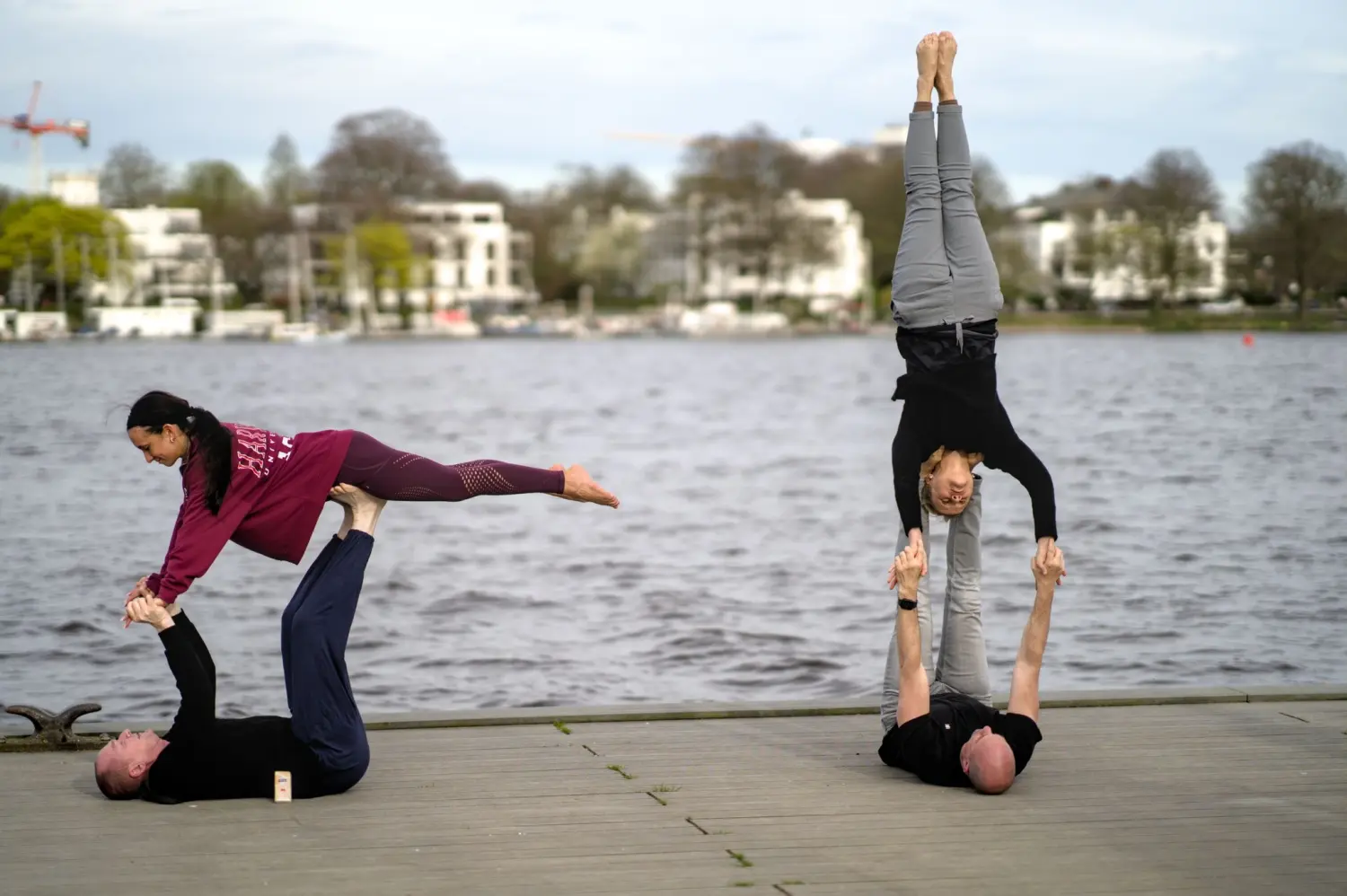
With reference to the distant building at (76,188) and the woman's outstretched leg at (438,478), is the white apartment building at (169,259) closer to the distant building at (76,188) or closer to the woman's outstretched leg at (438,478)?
the distant building at (76,188)

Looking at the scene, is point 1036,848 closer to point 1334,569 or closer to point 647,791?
point 647,791

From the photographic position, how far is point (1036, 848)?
5.46 metres

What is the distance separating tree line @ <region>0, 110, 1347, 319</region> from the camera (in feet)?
345

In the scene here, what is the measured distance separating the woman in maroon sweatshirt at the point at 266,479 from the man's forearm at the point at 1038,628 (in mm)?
1666

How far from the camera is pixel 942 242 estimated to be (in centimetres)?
688

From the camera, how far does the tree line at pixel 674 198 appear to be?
345 feet

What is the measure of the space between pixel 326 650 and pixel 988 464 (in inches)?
102

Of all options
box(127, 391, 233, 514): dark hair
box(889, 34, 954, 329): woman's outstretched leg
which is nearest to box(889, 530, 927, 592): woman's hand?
box(889, 34, 954, 329): woman's outstretched leg

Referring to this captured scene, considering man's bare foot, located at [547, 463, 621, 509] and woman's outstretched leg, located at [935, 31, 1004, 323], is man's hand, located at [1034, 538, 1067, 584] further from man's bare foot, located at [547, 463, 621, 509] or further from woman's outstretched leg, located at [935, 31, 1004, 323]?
man's bare foot, located at [547, 463, 621, 509]

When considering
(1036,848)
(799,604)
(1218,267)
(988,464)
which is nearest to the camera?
(1036,848)

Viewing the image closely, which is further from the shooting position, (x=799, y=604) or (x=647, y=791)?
(x=799, y=604)

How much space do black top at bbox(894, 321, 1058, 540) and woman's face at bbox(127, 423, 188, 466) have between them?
262 cm

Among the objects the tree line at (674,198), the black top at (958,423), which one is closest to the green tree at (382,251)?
the tree line at (674,198)

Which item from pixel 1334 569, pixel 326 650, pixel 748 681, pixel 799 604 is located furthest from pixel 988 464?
pixel 1334 569
